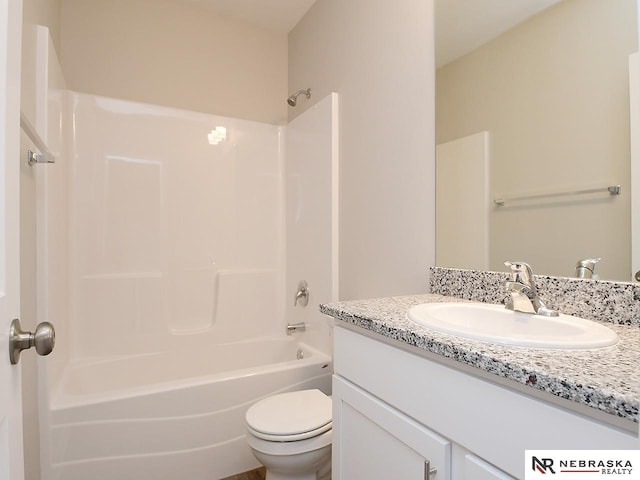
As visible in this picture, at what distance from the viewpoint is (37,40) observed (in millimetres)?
1428

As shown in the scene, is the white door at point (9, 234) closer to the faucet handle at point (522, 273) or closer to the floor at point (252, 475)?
the faucet handle at point (522, 273)

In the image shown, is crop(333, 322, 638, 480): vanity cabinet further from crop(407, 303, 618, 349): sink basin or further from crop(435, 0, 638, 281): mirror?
crop(435, 0, 638, 281): mirror

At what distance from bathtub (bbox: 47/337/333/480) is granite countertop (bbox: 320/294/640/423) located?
3.58 ft

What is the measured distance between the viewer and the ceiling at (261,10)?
7.64 feet

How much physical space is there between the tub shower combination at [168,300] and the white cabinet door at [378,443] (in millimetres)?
776

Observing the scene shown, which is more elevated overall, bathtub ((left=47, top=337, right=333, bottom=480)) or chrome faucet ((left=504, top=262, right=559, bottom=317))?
chrome faucet ((left=504, top=262, right=559, bottom=317))

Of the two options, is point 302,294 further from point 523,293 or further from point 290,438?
point 523,293

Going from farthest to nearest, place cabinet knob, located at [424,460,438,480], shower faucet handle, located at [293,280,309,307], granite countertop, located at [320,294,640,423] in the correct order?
shower faucet handle, located at [293,280,309,307] < cabinet knob, located at [424,460,438,480] < granite countertop, located at [320,294,640,423]

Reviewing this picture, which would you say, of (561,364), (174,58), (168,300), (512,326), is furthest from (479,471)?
(174,58)

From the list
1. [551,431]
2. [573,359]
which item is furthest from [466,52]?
[551,431]

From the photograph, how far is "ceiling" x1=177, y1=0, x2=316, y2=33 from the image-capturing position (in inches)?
91.7

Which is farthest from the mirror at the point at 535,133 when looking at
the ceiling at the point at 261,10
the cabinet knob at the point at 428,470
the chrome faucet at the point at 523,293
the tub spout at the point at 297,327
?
the ceiling at the point at 261,10

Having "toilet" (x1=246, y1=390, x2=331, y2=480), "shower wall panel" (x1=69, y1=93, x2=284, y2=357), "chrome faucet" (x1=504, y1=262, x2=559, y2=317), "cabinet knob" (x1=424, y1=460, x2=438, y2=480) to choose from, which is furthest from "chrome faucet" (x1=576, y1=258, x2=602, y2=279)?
"shower wall panel" (x1=69, y1=93, x2=284, y2=357)

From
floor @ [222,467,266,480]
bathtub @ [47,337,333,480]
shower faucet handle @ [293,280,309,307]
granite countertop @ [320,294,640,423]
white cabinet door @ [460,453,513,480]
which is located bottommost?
floor @ [222,467,266,480]
